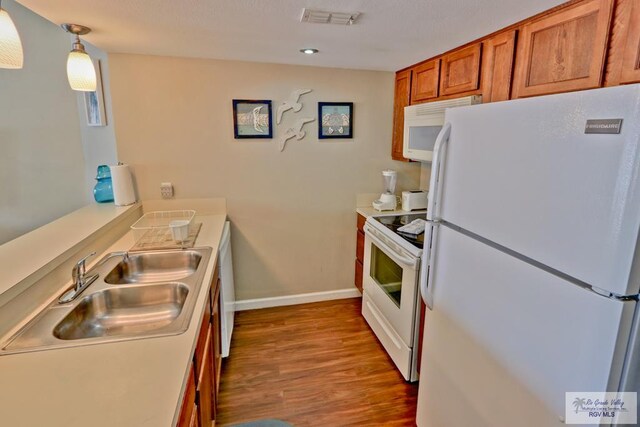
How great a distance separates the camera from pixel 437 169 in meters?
1.49

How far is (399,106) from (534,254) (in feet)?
7.02

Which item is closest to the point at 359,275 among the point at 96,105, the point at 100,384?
the point at 100,384

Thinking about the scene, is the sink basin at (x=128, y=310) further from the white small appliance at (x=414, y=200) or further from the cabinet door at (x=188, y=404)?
the white small appliance at (x=414, y=200)

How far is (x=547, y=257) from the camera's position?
1.00 m

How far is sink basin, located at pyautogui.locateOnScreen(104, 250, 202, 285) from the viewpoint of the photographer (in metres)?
1.90

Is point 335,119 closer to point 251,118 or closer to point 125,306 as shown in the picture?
point 251,118

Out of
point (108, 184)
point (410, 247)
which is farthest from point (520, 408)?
point (108, 184)

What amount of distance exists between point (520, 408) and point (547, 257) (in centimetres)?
54

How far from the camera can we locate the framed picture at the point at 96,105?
278cm

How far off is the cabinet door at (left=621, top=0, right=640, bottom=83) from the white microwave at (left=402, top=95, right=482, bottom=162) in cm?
87

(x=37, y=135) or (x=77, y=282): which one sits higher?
(x=37, y=135)

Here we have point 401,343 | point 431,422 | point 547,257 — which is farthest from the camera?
point 401,343

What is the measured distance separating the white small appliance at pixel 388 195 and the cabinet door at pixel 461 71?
0.87 metres

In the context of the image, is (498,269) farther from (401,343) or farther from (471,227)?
(401,343)
